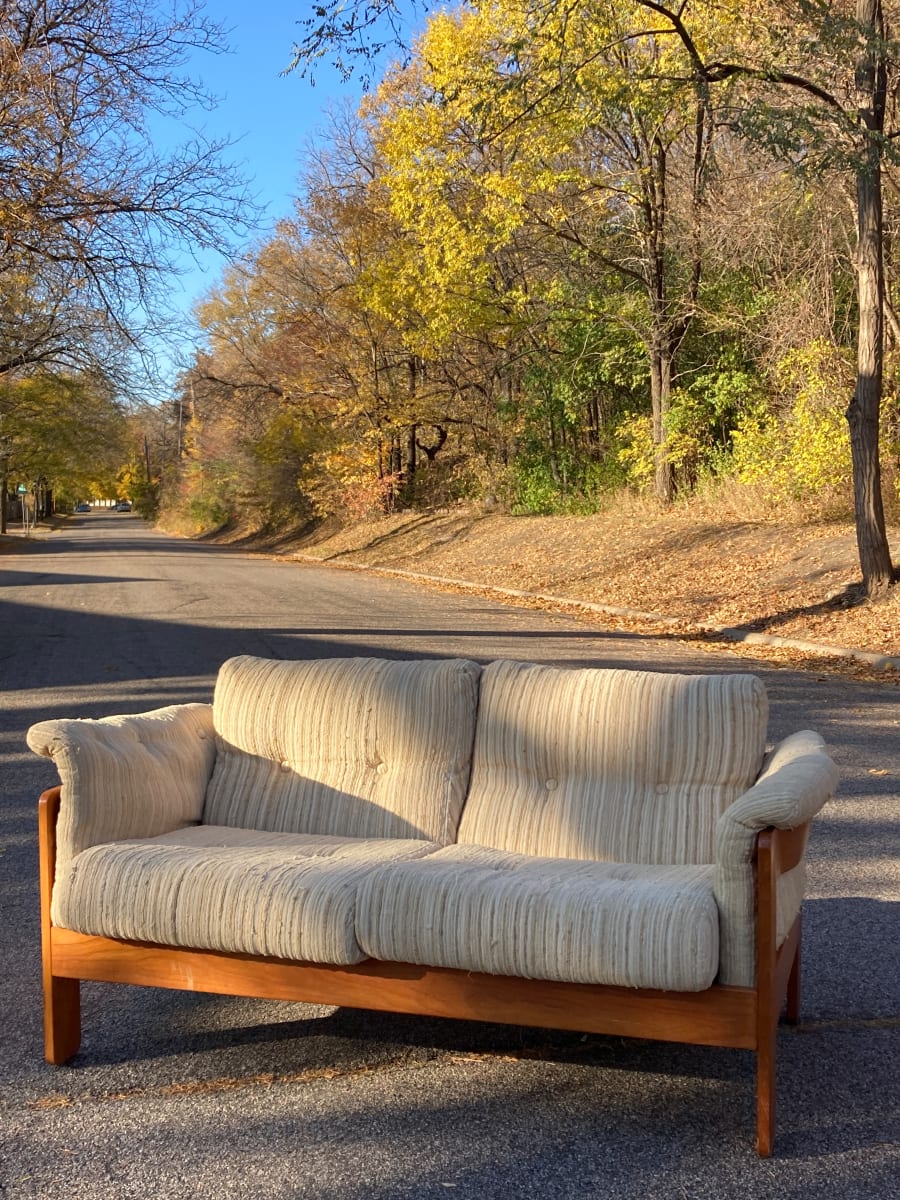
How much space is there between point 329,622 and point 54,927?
1341 centimetres

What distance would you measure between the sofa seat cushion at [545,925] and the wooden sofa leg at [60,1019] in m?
1.02

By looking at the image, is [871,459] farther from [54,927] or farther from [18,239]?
[54,927]

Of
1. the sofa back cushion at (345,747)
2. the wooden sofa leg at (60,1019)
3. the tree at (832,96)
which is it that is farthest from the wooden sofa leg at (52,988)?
the tree at (832,96)

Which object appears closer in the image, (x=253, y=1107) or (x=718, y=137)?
(x=253, y=1107)

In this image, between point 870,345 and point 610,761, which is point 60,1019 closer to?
point 610,761

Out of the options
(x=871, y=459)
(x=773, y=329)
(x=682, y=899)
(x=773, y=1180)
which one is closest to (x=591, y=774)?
(x=682, y=899)

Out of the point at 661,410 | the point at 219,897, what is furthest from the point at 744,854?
the point at 661,410

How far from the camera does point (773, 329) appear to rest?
846 inches

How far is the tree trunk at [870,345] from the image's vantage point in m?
14.0

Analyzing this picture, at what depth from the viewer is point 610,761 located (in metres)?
4.07

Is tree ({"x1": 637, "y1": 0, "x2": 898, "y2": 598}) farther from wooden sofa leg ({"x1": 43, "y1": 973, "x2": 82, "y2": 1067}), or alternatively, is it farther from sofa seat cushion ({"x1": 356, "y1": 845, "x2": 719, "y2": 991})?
wooden sofa leg ({"x1": 43, "y1": 973, "x2": 82, "y2": 1067})

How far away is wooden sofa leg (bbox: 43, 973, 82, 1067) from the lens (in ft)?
11.8

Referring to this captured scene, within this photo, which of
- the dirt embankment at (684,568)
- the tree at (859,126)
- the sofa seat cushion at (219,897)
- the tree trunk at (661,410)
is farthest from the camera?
the tree trunk at (661,410)

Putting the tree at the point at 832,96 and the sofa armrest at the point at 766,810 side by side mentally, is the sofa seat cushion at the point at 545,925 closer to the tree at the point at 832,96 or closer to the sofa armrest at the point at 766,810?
the sofa armrest at the point at 766,810
